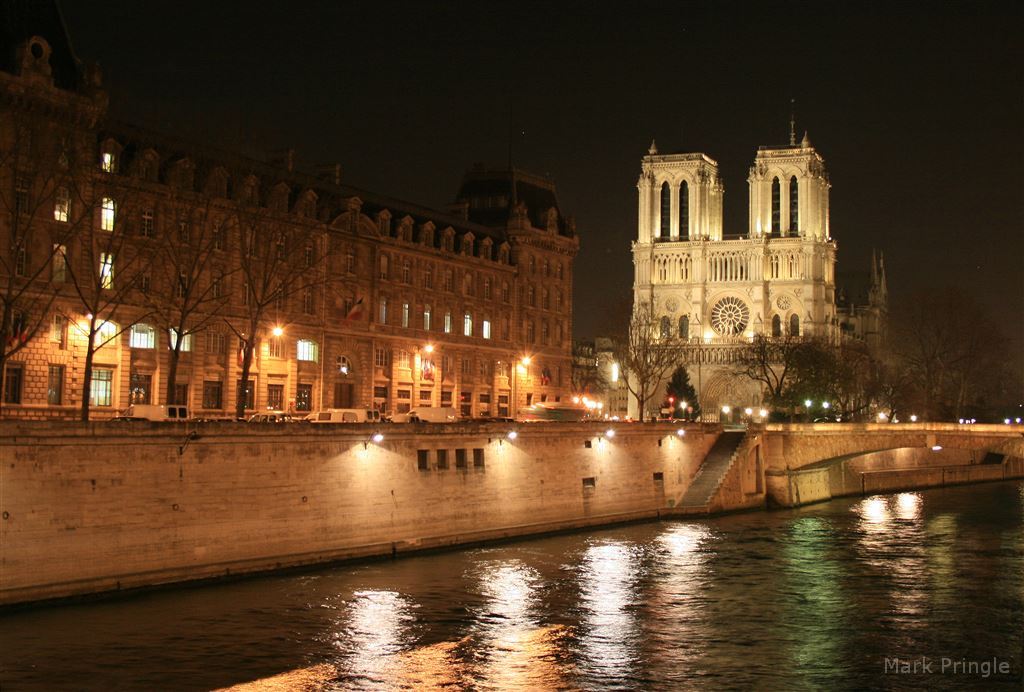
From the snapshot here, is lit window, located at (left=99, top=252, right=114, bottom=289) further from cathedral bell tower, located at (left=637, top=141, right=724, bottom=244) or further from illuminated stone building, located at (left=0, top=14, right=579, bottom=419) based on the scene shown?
cathedral bell tower, located at (left=637, top=141, right=724, bottom=244)

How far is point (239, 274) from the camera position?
66.3 metres

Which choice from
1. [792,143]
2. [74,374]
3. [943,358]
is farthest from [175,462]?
[792,143]

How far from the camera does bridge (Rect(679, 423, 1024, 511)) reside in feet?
239

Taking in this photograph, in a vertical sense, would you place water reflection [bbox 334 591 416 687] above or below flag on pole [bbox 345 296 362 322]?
below

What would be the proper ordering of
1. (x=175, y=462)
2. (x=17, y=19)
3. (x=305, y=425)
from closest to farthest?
(x=175, y=462)
(x=305, y=425)
(x=17, y=19)

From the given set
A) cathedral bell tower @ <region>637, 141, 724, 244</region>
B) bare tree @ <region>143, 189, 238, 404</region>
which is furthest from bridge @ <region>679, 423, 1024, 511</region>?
cathedral bell tower @ <region>637, 141, 724, 244</region>

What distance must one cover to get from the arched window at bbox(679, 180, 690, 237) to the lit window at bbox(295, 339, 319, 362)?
293 ft

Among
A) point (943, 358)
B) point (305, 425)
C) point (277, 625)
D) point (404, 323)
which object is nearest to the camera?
point (277, 625)

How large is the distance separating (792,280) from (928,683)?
121020 mm

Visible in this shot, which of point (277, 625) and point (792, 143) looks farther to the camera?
point (792, 143)

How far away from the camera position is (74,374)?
186ft

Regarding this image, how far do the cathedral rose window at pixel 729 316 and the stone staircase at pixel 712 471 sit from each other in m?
75.3

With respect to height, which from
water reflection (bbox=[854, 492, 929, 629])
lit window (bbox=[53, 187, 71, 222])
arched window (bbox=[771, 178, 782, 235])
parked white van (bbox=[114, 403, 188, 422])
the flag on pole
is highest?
arched window (bbox=[771, 178, 782, 235])

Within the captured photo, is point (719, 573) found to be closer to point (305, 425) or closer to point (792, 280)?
point (305, 425)
